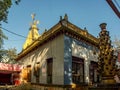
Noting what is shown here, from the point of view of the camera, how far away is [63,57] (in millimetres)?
18406

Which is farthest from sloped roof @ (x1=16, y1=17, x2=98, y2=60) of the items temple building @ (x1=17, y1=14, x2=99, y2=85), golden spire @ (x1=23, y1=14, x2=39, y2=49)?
golden spire @ (x1=23, y1=14, x2=39, y2=49)

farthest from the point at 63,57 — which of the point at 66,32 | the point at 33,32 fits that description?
the point at 33,32

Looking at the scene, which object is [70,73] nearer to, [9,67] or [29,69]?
[29,69]

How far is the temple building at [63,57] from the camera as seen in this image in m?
18.6

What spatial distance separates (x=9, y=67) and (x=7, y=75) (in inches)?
73.0

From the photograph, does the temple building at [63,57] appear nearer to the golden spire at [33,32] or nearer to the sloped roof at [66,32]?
the sloped roof at [66,32]

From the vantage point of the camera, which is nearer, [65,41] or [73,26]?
[65,41]

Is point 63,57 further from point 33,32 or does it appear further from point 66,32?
point 33,32

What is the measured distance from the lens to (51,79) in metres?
19.8

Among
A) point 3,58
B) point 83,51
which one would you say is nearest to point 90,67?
point 83,51

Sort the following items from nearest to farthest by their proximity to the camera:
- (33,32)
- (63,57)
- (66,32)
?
(63,57) → (66,32) → (33,32)

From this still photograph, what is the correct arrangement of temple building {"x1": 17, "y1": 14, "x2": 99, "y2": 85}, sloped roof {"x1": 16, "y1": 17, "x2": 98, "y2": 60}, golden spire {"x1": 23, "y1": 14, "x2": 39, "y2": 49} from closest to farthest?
temple building {"x1": 17, "y1": 14, "x2": 99, "y2": 85}, sloped roof {"x1": 16, "y1": 17, "x2": 98, "y2": 60}, golden spire {"x1": 23, "y1": 14, "x2": 39, "y2": 49}

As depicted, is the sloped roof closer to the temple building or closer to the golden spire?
the temple building

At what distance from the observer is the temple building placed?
61.2 ft
